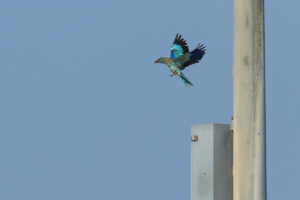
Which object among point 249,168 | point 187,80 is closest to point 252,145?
point 249,168

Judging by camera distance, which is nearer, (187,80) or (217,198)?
(217,198)

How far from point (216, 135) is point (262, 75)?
397 millimetres

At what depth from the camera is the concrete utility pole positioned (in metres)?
3.13

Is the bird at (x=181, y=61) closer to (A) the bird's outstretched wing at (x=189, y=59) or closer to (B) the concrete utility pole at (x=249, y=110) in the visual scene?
(A) the bird's outstretched wing at (x=189, y=59)

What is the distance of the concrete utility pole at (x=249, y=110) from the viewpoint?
10.3 feet

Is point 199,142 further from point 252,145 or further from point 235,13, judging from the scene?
point 235,13

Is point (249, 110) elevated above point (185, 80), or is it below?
below

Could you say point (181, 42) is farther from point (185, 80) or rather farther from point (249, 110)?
point (249, 110)

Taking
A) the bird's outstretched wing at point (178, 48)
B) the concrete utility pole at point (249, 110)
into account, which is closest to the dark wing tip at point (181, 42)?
the bird's outstretched wing at point (178, 48)

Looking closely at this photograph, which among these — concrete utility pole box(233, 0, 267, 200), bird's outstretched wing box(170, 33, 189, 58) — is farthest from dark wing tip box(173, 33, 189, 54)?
concrete utility pole box(233, 0, 267, 200)

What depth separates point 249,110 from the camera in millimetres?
3188

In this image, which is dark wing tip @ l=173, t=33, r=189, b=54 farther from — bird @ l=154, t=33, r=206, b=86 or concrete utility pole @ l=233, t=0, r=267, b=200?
concrete utility pole @ l=233, t=0, r=267, b=200

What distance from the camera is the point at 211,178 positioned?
126 inches

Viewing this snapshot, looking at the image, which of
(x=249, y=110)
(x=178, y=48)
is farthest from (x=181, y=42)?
(x=249, y=110)
